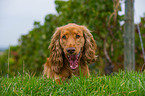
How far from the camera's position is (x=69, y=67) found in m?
3.22

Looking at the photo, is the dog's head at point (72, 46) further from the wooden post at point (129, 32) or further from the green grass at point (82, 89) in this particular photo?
the wooden post at point (129, 32)

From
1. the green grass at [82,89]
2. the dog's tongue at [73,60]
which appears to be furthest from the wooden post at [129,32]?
the dog's tongue at [73,60]

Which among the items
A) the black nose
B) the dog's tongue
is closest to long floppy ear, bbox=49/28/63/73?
the dog's tongue

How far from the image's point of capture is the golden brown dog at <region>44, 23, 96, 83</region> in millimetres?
3066

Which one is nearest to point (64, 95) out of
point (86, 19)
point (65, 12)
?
point (86, 19)

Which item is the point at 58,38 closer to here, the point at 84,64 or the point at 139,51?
the point at 84,64

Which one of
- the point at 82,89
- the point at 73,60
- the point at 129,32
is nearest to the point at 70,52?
the point at 73,60

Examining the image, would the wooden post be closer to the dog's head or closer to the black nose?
the dog's head

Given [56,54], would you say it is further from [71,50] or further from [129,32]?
[129,32]

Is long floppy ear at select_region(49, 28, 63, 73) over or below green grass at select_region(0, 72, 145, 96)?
over

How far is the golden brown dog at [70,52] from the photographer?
10.1 feet

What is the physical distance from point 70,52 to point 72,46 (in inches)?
4.7

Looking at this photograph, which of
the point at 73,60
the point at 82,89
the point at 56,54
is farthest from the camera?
the point at 56,54

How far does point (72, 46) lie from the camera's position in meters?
2.93
